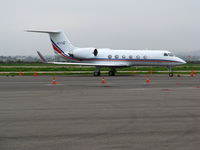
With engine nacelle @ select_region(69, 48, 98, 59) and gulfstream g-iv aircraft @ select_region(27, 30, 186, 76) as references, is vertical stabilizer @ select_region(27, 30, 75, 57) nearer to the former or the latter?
gulfstream g-iv aircraft @ select_region(27, 30, 186, 76)

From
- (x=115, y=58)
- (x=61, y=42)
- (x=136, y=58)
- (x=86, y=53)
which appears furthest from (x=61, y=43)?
(x=136, y=58)

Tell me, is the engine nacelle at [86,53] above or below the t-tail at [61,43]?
below

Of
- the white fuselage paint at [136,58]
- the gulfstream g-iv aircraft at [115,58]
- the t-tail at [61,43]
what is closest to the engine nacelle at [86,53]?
the gulfstream g-iv aircraft at [115,58]

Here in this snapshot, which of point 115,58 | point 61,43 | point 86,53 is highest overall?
point 61,43

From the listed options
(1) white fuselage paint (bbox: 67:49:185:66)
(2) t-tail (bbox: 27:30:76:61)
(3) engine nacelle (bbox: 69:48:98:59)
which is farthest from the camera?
(2) t-tail (bbox: 27:30:76:61)

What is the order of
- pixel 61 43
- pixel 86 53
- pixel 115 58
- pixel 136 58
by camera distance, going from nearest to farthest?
pixel 136 58
pixel 115 58
pixel 86 53
pixel 61 43

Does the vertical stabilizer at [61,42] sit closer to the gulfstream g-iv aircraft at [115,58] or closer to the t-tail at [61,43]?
the t-tail at [61,43]

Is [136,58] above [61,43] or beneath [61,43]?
beneath

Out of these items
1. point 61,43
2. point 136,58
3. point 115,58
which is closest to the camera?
point 136,58

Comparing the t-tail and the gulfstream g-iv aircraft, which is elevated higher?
the t-tail

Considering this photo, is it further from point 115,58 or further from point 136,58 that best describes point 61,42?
point 136,58

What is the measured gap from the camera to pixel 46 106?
12766 mm

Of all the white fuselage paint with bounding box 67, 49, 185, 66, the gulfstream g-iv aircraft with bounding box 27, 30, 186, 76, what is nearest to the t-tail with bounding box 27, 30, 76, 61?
the gulfstream g-iv aircraft with bounding box 27, 30, 186, 76

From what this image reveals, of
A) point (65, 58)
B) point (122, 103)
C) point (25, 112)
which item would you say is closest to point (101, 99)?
point (122, 103)
